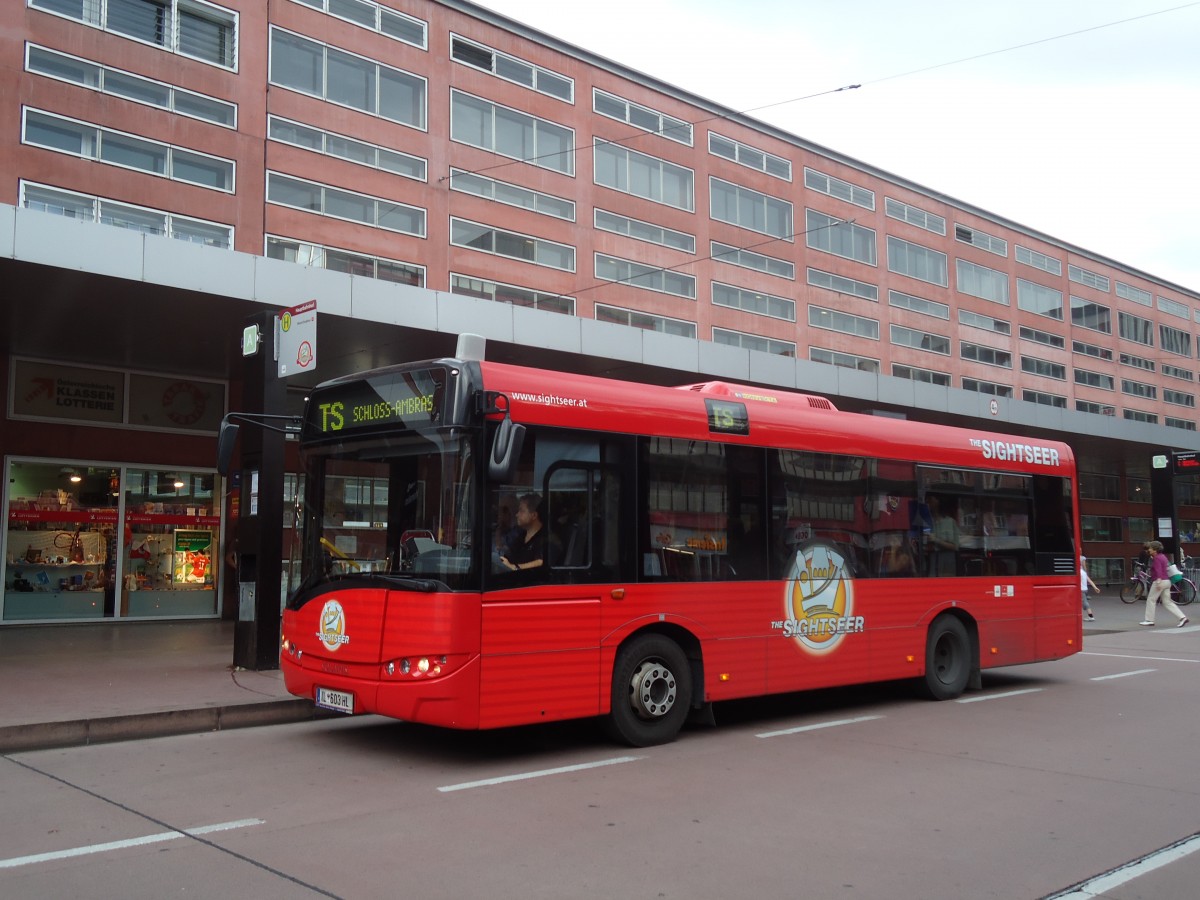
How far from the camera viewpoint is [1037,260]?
47.4 m

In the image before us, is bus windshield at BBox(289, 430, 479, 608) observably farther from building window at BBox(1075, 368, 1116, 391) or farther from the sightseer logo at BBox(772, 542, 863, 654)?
building window at BBox(1075, 368, 1116, 391)

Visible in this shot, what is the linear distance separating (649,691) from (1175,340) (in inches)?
2246

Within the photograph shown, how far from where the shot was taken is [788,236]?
35500 millimetres

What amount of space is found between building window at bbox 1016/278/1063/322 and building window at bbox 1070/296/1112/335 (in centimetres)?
135

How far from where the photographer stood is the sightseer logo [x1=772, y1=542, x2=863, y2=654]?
10.1m

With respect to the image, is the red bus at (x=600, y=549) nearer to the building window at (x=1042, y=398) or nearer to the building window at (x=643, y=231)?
the building window at (x=643, y=231)

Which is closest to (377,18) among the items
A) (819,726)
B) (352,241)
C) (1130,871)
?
(352,241)

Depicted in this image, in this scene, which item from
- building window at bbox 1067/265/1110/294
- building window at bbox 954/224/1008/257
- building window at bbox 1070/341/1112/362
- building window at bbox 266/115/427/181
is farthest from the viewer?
building window at bbox 1067/265/1110/294

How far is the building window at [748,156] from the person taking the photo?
3341 cm

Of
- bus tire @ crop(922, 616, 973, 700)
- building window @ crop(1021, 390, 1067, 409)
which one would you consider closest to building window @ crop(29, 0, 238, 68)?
bus tire @ crop(922, 616, 973, 700)

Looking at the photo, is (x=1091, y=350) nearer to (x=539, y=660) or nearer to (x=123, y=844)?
(x=539, y=660)

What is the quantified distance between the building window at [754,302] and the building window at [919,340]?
A: 250 inches

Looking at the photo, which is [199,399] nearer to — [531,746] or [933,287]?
[531,746]

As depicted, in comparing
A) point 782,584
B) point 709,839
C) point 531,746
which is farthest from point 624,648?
point 709,839
